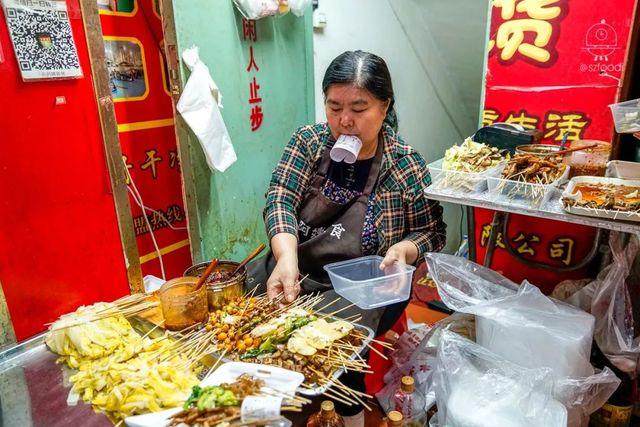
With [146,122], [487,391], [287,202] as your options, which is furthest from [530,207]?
[146,122]

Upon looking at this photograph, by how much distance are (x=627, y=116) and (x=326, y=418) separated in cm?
179

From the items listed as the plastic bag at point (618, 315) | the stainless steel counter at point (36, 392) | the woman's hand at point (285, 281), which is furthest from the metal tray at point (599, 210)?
the stainless steel counter at point (36, 392)

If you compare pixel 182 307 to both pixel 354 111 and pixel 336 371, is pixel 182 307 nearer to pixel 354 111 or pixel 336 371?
pixel 336 371

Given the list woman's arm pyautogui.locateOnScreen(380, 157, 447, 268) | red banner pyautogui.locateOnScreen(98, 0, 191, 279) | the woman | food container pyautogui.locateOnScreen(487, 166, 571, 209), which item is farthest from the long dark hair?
red banner pyautogui.locateOnScreen(98, 0, 191, 279)

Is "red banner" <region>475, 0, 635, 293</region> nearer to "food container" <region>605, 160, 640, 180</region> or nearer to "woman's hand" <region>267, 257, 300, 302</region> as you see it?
"food container" <region>605, 160, 640, 180</region>

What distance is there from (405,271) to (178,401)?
101 cm

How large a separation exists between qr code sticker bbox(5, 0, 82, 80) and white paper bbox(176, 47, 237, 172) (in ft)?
2.72

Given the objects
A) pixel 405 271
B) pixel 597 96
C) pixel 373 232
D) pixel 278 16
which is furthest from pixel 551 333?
pixel 278 16

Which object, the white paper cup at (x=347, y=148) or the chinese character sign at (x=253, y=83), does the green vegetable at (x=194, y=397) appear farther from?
the chinese character sign at (x=253, y=83)

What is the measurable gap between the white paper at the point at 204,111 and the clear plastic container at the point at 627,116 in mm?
2155

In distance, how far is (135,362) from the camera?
1452 mm

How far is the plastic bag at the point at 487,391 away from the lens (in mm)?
1805

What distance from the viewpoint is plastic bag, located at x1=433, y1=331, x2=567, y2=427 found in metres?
1.80

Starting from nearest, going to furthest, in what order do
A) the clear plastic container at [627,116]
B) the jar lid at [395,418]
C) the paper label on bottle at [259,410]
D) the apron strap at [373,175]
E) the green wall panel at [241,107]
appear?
1. the paper label on bottle at [259,410]
2. the jar lid at [395,418]
3. the clear plastic container at [627,116]
4. the apron strap at [373,175]
5. the green wall panel at [241,107]
